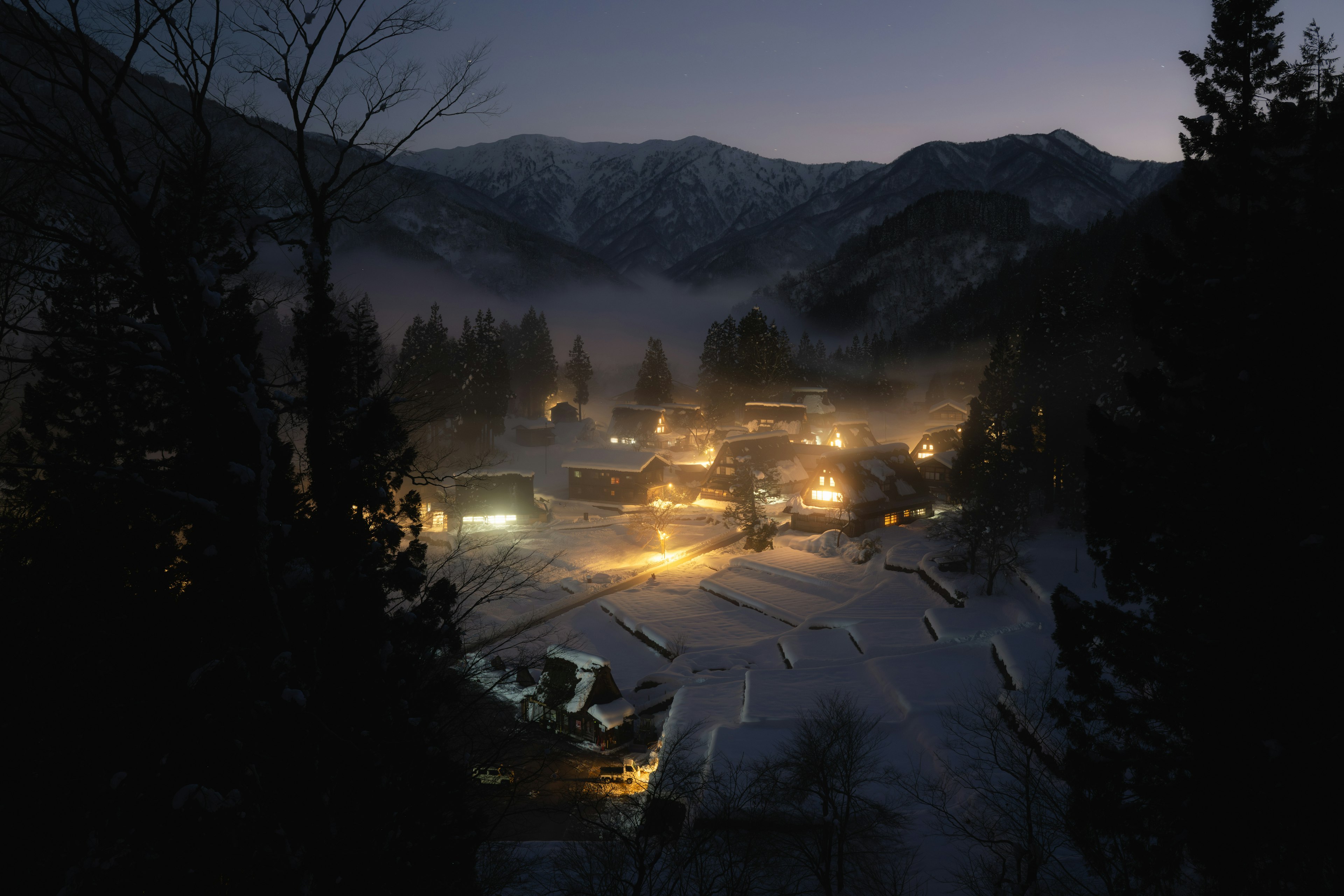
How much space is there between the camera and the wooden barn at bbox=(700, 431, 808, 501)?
55.0 m

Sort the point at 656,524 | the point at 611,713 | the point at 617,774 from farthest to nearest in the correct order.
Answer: the point at 656,524 → the point at 611,713 → the point at 617,774

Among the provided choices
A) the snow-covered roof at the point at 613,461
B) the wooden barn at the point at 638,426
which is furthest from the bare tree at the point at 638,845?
A: the wooden barn at the point at 638,426

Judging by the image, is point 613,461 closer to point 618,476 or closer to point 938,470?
point 618,476

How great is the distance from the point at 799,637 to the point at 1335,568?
20611 millimetres

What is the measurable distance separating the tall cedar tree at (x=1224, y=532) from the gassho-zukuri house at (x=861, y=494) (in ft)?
106

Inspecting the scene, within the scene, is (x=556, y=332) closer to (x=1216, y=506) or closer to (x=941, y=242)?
(x=941, y=242)

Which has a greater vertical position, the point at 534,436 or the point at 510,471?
the point at 534,436

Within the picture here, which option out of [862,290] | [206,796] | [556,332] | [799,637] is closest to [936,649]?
[799,637]

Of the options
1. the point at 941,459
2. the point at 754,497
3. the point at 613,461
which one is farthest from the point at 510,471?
the point at 941,459

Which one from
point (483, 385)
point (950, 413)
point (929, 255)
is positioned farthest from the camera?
point (929, 255)

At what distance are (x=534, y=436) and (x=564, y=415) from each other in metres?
10.2

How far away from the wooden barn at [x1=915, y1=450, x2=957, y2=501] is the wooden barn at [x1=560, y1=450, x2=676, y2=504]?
21702 millimetres

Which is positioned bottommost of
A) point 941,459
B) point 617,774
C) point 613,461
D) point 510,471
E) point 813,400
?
point 617,774

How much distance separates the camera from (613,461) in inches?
2152
